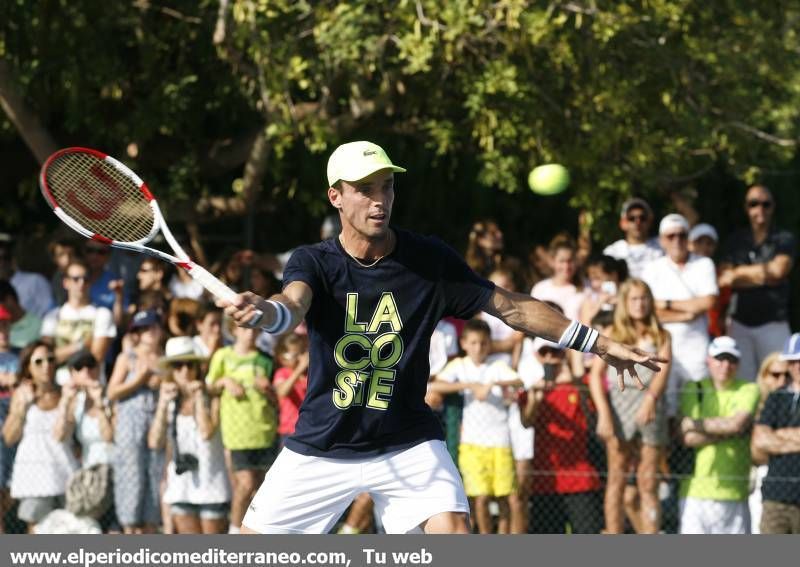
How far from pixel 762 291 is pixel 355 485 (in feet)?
18.8

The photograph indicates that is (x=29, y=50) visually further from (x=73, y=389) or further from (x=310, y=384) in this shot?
(x=310, y=384)

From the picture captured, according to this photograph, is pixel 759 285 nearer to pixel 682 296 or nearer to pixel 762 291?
pixel 762 291

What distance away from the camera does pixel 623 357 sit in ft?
22.3

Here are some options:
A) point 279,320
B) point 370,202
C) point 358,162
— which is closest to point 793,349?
point 370,202

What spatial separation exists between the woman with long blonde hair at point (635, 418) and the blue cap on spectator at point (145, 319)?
10.7ft

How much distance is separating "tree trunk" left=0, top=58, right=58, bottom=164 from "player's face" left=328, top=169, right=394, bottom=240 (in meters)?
6.61

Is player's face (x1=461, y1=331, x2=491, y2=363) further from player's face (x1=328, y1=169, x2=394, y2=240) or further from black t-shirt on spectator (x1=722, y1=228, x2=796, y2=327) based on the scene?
player's face (x1=328, y1=169, x2=394, y2=240)

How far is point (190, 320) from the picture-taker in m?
11.6

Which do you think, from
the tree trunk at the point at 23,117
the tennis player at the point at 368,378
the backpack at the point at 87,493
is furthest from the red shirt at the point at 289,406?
the tennis player at the point at 368,378

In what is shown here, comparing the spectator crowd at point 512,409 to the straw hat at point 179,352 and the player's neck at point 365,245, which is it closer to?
the straw hat at point 179,352

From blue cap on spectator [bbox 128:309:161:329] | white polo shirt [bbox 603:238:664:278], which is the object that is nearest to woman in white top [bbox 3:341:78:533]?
blue cap on spectator [bbox 128:309:161:329]

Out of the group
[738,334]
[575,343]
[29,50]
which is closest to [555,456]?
[738,334]

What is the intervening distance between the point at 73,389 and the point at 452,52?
12.5 feet

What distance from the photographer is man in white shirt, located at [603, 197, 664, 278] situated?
38.9 ft
